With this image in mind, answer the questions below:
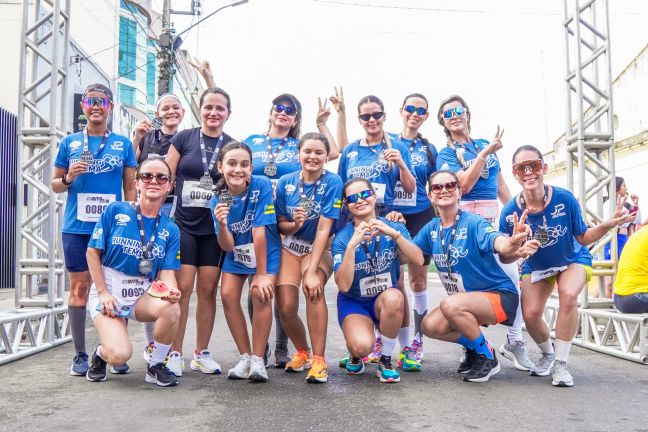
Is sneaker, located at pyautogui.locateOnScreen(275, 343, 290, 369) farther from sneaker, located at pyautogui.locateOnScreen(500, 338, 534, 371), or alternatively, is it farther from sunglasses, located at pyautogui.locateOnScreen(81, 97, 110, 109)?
sunglasses, located at pyautogui.locateOnScreen(81, 97, 110, 109)

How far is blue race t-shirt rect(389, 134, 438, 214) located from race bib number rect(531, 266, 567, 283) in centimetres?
114

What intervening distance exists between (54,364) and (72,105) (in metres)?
12.6

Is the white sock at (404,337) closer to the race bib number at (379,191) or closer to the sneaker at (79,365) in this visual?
the race bib number at (379,191)

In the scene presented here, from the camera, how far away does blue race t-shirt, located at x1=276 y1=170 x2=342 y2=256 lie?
504cm

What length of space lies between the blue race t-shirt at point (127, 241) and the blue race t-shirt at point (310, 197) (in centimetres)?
91

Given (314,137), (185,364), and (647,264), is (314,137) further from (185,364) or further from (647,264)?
(647,264)

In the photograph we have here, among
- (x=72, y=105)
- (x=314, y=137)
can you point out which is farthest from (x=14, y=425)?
(x=72, y=105)

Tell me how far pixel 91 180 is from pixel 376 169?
242 cm

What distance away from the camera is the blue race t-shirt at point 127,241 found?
4.77m

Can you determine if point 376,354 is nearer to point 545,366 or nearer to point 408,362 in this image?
point 408,362

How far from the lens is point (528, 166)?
4949mm

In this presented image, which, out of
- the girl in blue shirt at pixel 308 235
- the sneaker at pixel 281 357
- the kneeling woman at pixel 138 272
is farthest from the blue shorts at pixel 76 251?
the sneaker at pixel 281 357

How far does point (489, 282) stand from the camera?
5.02m

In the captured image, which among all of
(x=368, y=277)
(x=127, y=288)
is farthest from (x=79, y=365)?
(x=368, y=277)
